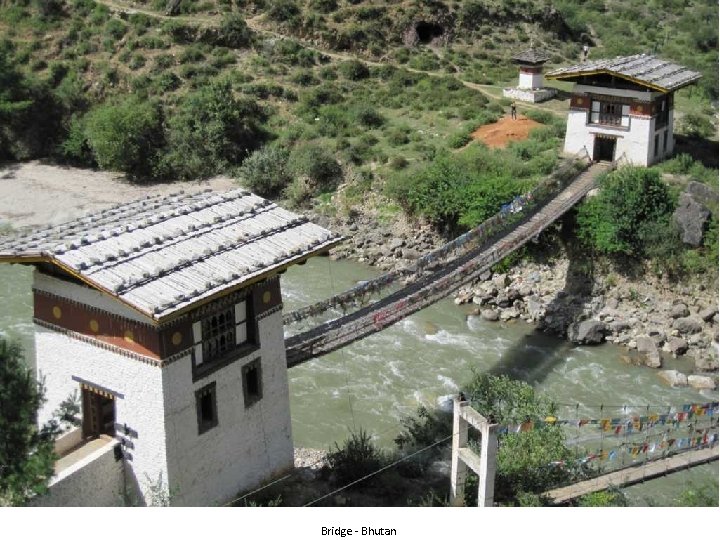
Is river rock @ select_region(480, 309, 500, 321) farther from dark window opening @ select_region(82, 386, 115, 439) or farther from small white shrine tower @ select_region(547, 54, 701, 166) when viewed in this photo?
dark window opening @ select_region(82, 386, 115, 439)

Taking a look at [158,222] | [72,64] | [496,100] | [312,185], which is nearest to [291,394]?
[158,222]

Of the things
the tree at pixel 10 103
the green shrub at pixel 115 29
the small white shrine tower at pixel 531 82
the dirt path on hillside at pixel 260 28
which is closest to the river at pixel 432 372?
the tree at pixel 10 103

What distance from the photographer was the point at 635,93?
115ft

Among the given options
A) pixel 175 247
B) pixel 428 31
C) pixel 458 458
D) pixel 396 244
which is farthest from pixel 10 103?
pixel 458 458

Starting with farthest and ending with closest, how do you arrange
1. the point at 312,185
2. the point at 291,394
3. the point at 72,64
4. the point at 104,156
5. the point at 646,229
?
the point at 72,64 < the point at 104,156 < the point at 312,185 < the point at 646,229 < the point at 291,394

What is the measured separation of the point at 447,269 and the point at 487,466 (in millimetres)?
10348

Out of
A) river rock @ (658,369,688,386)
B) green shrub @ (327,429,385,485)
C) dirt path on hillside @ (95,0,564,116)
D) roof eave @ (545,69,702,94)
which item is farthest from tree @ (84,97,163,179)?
green shrub @ (327,429,385,485)

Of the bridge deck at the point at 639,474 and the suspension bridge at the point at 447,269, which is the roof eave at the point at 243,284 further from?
the bridge deck at the point at 639,474

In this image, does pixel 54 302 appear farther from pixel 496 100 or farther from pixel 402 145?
pixel 496 100

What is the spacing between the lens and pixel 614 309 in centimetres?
3247

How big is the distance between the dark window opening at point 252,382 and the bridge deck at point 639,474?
228 inches

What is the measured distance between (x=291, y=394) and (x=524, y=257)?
11.3 m

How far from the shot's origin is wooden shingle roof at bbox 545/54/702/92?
34.4m

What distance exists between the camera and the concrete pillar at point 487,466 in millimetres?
18141
